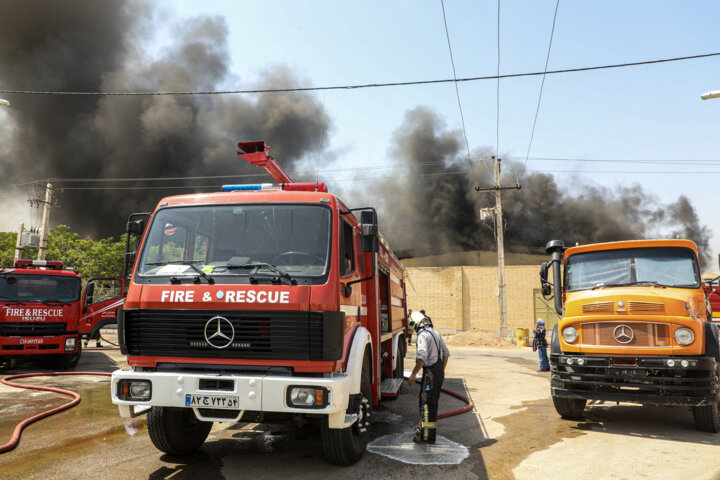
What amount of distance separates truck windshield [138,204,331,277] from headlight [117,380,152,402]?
0.96m

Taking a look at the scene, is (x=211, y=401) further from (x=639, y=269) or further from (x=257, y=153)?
(x=639, y=269)

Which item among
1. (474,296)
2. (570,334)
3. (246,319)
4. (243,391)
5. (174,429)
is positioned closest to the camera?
(243,391)

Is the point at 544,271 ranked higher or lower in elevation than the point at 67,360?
higher

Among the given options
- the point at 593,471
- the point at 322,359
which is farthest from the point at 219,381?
the point at 593,471

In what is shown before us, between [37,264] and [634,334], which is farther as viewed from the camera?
[37,264]

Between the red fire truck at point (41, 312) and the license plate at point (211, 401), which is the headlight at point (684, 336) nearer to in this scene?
the license plate at point (211, 401)

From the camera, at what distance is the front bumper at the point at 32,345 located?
33.8 ft

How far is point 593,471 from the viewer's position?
15.1ft

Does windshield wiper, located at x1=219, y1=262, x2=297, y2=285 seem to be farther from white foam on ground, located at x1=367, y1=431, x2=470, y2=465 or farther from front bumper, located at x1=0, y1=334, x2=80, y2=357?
front bumper, located at x1=0, y1=334, x2=80, y2=357

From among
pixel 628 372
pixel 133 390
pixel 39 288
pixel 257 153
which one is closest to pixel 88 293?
pixel 39 288

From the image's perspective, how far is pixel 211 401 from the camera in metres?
3.95

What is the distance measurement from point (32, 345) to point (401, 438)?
357 inches

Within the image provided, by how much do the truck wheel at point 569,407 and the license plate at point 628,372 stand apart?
918 mm

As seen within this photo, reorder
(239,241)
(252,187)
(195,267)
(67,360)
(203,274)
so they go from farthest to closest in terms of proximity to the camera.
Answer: (67,360) → (252,187) → (239,241) → (195,267) → (203,274)
